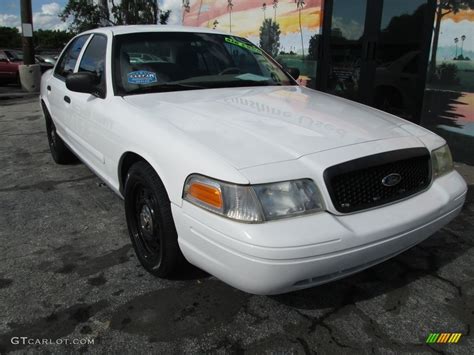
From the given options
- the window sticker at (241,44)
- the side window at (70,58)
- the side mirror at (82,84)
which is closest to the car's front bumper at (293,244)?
the side mirror at (82,84)

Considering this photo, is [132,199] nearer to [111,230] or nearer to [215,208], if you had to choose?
[111,230]

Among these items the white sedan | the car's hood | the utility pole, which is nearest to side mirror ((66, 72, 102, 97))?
the white sedan

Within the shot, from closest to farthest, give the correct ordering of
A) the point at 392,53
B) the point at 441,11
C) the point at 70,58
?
the point at 70,58 < the point at 441,11 < the point at 392,53

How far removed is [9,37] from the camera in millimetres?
36625

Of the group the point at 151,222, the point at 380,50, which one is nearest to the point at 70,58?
the point at 151,222

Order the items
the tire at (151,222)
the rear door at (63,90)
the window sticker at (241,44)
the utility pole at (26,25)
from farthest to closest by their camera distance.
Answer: the utility pole at (26,25) < the rear door at (63,90) < the window sticker at (241,44) < the tire at (151,222)

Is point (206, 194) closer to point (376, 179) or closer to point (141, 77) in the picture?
point (376, 179)

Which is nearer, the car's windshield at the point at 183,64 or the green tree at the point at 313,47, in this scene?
the car's windshield at the point at 183,64

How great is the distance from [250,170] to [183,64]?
1771 mm

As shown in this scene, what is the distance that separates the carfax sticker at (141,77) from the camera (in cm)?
337

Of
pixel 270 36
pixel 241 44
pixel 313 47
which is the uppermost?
pixel 270 36

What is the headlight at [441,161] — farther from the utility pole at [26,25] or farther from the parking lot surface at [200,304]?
the utility pole at [26,25]

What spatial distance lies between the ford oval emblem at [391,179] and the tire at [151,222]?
1.18 meters

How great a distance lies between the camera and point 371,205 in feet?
7.75
